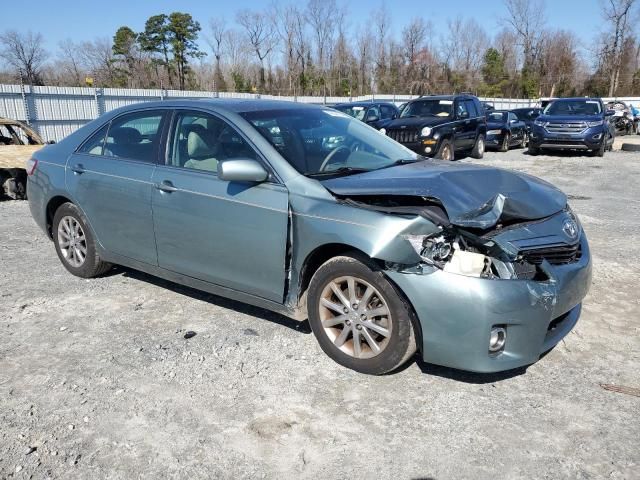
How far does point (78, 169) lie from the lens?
16.1 ft

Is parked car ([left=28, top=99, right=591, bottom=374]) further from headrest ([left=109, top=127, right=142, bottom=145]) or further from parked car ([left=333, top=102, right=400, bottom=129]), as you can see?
parked car ([left=333, top=102, right=400, bottom=129])

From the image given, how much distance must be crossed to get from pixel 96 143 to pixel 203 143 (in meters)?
1.36

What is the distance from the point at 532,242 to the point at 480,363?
80 centimetres

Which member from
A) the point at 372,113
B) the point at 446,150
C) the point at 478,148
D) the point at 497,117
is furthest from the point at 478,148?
the point at 497,117

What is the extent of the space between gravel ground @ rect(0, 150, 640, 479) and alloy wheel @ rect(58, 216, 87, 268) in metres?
0.53

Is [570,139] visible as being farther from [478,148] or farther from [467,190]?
[467,190]

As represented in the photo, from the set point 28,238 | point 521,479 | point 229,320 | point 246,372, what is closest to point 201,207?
point 229,320

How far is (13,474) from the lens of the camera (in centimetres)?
261

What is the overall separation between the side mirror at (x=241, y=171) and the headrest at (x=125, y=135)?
1.39 meters

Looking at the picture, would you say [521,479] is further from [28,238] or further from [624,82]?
[624,82]

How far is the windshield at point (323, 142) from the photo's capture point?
12.8 ft

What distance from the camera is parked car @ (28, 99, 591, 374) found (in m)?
3.11

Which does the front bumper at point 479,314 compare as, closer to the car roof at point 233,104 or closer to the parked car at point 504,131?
the car roof at point 233,104

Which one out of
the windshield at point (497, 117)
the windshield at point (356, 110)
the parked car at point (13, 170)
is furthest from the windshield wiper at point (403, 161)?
the windshield at point (497, 117)
